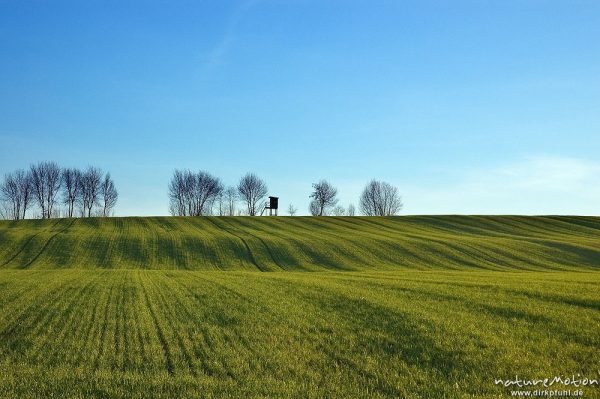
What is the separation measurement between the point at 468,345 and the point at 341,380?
4.16 metres

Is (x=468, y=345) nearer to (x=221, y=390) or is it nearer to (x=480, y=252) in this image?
(x=221, y=390)

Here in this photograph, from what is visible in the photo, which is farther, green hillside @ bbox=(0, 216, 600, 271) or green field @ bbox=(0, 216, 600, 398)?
green hillside @ bbox=(0, 216, 600, 271)

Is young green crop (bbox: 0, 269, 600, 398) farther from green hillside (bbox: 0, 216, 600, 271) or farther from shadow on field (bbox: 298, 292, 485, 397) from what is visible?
green hillside (bbox: 0, 216, 600, 271)

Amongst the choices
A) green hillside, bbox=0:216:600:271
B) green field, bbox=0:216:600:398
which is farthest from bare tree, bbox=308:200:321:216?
green field, bbox=0:216:600:398

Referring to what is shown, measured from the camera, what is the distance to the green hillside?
54.4m

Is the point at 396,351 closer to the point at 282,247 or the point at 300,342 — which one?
the point at 300,342

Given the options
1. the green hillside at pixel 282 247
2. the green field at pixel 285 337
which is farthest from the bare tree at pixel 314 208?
the green field at pixel 285 337

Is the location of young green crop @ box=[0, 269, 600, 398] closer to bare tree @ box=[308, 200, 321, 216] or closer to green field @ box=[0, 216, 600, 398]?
green field @ box=[0, 216, 600, 398]

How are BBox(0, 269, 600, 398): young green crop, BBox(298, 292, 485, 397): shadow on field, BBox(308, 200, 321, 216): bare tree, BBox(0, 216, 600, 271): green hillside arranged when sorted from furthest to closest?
BBox(308, 200, 321, 216): bare tree → BBox(0, 216, 600, 271): green hillside → BBox(298, 292, 485, 397): shadow on field → BBox(0, 269, 600, 398): young green crop

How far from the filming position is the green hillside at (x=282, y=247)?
5444cm

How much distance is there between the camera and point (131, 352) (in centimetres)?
1371

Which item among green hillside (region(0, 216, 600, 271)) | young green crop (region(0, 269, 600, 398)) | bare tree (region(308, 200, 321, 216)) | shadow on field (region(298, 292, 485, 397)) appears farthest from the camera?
bare tree (region(308, 200, 321, 216))

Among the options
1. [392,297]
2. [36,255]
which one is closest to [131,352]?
[392,297]

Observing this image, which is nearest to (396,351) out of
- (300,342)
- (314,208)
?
(300,342)
